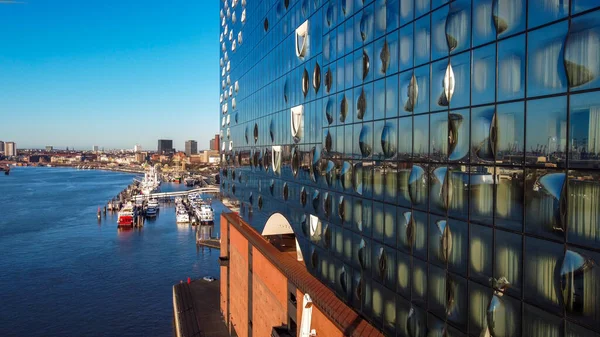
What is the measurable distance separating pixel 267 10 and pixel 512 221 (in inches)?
944

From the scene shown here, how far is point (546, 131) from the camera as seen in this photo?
25.1 feet

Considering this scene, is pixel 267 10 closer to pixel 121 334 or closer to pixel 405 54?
pixel 405 54

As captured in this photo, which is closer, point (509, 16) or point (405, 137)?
point (509, 16)

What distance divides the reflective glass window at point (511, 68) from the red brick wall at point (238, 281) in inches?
956

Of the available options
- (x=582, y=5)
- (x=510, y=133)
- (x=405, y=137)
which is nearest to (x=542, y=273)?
(x=510, y=133)

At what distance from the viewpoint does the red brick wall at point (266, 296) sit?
21891 millimetres

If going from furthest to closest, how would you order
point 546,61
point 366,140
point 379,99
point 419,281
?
point 366,140, point 379,99, point 419,281, point 546,61

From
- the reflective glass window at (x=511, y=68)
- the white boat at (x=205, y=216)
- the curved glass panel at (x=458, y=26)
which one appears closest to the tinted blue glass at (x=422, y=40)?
the curved glass panel at (x=458, y=26)

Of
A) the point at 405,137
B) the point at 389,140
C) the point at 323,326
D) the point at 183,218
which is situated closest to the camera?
the point at 405,137

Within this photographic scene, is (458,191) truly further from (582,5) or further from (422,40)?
(582,5)

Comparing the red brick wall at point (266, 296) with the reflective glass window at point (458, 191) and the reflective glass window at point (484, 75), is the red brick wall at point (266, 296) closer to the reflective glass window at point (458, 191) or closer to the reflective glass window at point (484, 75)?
the reflective glass window at point (458, 191)

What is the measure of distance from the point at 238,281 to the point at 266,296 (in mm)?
8779

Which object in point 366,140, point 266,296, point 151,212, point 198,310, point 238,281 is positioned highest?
point 366,140

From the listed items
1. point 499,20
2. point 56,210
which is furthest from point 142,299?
point 56,210
